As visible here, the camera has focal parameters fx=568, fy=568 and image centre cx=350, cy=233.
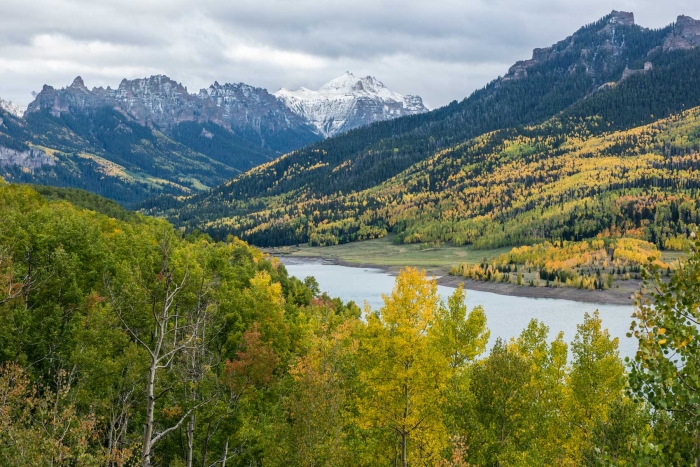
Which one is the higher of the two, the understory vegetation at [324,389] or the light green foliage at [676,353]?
the light green foliage at [676,353]

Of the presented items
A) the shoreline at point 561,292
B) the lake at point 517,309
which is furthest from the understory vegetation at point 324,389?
the shoreline at point 561,292

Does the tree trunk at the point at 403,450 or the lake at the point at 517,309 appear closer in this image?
the tree trunk at the point at 403,450

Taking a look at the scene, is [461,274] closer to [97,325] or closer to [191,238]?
[191,238]

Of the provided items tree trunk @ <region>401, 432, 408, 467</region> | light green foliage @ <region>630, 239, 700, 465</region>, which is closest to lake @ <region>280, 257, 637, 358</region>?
tree trunk @ <region>401, 432, 408, 467</region>

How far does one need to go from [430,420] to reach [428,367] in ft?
9.16

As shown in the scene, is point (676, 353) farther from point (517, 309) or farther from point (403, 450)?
point (517, 309)

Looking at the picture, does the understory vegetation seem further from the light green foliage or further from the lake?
the lake

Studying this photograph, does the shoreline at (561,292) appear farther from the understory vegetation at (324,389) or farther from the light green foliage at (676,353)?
the light green foliage at (676,353)

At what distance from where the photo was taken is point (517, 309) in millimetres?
114938

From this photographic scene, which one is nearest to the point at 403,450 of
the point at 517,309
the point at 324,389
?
the point at 324,389

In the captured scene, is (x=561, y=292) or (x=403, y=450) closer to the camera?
(x=403, y=450)

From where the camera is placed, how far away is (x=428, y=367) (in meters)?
30.5

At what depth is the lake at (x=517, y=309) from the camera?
295 feet

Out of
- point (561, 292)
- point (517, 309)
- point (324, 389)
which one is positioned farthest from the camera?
point (561, 292)
